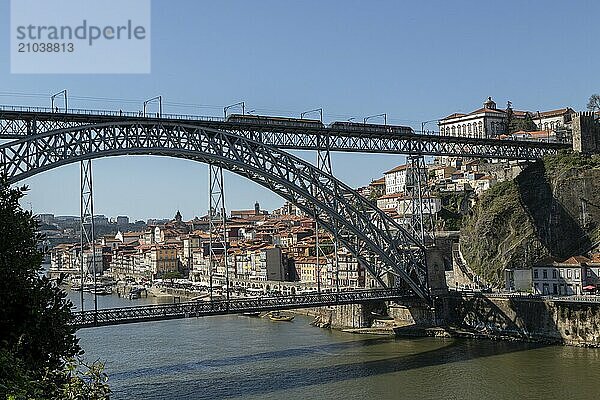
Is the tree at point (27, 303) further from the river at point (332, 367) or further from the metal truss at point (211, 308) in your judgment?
the metal truss at point (211, 308)

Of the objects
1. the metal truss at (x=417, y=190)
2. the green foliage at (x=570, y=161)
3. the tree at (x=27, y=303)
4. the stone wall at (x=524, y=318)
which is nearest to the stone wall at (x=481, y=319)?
the stone wall at (x=524, y=318)

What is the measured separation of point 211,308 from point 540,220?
61.7ft

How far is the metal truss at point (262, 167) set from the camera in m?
23.7

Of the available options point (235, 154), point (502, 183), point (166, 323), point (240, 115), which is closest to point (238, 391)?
point (235, 154)

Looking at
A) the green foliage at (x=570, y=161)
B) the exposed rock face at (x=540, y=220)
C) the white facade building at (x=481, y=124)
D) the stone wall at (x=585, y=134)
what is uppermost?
the white facade building at (x=481, y=124)

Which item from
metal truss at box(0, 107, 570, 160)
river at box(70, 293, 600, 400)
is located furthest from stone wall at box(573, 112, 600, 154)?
river at box(70, 293, 600, 400)

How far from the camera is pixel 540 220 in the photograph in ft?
126

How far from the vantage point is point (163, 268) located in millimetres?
72812

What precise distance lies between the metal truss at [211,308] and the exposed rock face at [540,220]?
25.9ft

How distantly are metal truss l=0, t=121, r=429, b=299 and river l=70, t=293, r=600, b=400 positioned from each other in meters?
3.51

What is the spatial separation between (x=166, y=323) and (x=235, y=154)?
14296mm

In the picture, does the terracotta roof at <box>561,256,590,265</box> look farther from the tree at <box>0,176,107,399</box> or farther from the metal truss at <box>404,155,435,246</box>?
the tree at <box>0,176,107,399</box>

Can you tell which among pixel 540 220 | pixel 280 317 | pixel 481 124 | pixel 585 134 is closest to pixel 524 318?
pixel 540 220

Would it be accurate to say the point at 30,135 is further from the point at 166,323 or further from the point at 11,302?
the point at 166,323
